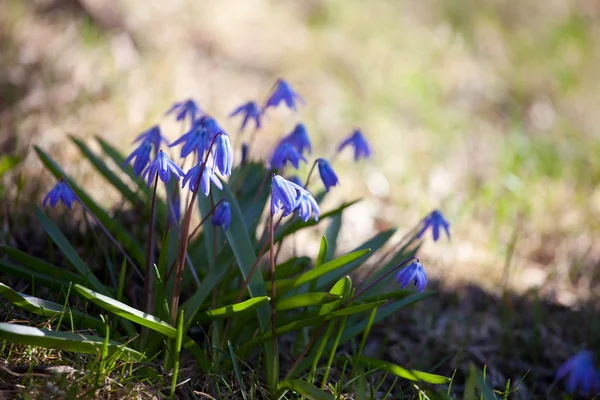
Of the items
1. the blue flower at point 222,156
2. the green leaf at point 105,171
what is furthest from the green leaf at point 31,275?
the blue flower at point 222,156

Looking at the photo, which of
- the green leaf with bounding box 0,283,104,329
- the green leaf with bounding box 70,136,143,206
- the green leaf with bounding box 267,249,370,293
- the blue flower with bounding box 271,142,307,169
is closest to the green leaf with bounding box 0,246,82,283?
the green leaf with bounding box 0,283,104,329

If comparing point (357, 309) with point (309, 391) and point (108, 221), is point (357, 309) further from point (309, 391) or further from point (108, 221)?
point (108, 221)

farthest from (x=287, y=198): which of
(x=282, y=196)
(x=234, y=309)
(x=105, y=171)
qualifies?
(x=105, y=171)

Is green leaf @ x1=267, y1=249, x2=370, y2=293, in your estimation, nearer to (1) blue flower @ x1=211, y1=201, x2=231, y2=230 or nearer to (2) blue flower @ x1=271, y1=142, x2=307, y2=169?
(1) blue flower @ x1=211, y1=201, x2=231, y2=230

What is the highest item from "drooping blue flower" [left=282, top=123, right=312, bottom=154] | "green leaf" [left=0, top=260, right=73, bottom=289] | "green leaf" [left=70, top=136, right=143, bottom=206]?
"drooping blue flower" [left=282, top=123, right=312, bottom=154]

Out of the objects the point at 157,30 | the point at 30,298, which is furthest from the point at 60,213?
the point at 157,30

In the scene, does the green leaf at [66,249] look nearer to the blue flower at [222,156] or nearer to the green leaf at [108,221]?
the green leaf at [108,221]
